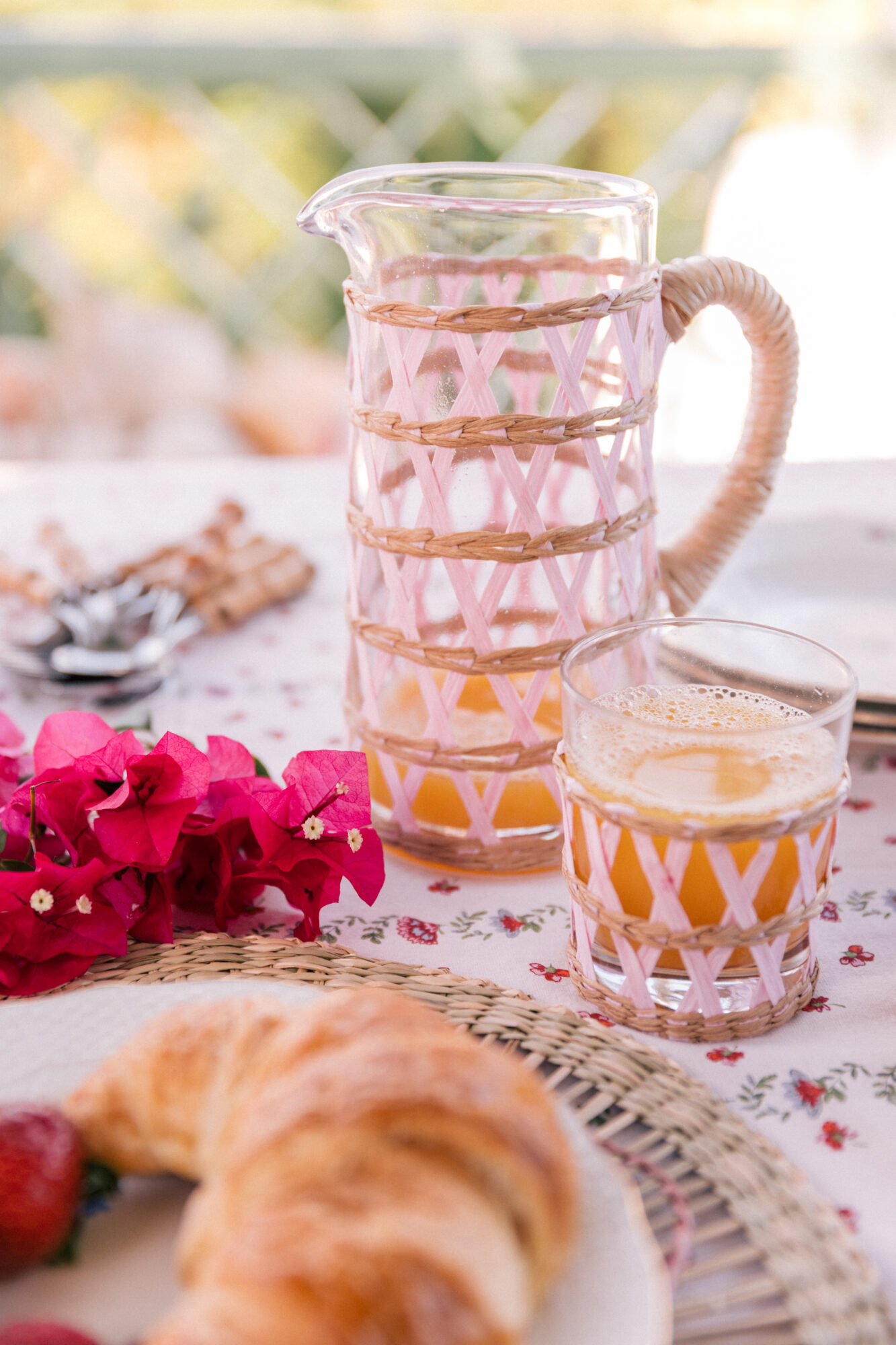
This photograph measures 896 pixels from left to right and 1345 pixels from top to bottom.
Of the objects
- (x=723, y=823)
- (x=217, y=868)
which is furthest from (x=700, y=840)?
(x=217, y=868)

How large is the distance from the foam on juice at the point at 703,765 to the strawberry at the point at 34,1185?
0.23 metres

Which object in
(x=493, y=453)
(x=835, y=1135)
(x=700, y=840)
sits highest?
(x=493, y=453)

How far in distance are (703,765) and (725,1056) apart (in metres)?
0.12

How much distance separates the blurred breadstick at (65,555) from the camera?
2.94ft

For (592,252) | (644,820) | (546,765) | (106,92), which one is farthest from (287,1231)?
(106,92)

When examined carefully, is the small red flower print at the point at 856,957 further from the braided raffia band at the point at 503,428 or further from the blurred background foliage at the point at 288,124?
the blurred background foliage at the point at 288,124


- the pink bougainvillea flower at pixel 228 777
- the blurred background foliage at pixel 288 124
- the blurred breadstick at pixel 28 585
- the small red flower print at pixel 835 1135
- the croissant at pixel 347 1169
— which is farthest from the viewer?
the blurred background foliage at pixel 288 124

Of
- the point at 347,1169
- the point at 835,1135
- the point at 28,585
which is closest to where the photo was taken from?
the point at 347,1169

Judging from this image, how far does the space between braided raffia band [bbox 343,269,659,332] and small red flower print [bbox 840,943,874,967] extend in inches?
11.9

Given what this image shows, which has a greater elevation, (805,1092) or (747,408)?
(747,408)

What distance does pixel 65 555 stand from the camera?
90 cm

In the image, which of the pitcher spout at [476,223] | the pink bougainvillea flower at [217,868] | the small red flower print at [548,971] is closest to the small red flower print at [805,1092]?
the small red flower print at [548,971]

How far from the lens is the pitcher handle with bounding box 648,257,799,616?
1.93ft

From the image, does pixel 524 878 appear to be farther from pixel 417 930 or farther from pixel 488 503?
pixel 488 503
